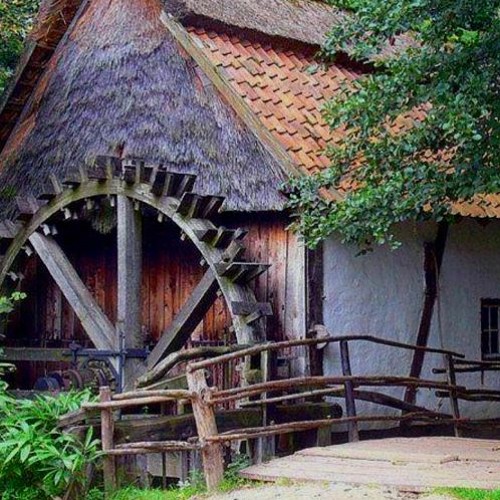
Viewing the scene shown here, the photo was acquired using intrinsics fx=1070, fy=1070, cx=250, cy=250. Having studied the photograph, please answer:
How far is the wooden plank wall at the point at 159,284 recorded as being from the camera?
1034 cm

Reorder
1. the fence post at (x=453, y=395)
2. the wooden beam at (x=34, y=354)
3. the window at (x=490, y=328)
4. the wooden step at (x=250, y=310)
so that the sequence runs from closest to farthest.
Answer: the wooden step at (x=250, y=310) → the fence post at (x=453, y=395) → the wooden beam at (x=34, y=354) → the window at (x=490, y=328)

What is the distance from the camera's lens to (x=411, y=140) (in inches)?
344

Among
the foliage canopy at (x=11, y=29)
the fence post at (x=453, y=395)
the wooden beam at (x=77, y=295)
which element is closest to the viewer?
the fence post at (x=453, y=395)

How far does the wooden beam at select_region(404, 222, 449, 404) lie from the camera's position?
36.6 feet

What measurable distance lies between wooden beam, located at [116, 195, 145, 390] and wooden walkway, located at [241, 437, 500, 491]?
2.59 meters

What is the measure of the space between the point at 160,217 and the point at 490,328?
4346mm

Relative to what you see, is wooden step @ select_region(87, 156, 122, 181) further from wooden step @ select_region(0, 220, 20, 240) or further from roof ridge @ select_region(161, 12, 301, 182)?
wooden step @ select_region(0, 220, 20, 240)

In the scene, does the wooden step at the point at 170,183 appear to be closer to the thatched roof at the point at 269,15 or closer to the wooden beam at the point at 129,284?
the wooden beam at the point at 129,284

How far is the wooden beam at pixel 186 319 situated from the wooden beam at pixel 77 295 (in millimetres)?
491

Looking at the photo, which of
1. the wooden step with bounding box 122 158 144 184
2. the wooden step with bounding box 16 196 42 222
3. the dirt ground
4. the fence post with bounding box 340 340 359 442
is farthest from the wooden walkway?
the wooden step with bounding box 16 196 42 222

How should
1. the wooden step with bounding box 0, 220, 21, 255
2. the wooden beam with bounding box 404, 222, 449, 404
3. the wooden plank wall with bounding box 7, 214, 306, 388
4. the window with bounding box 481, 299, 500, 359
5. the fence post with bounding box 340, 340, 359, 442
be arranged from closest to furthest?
the fence post with bounding box 340, 340, 359, 442 → the wooden plank wall with bounding box 7, 214, 306, 388 → the wooden beam with bounding box 404, 222, 449, 404 → the wooden step with bounding box 0, 220, 21, 255 → the window with bounding box 481, 299, 500, 359

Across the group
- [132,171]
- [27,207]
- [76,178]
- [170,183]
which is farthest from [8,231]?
[170,183]

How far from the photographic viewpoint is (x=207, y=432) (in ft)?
24.5

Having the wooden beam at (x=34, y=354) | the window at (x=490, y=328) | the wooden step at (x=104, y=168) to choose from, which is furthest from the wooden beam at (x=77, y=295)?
the window at (x=490, y=328)
